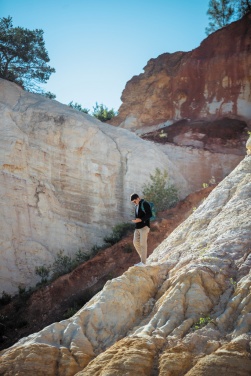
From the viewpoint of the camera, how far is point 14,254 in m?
21.2

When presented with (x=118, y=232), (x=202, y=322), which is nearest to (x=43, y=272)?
(x=118, y=232)

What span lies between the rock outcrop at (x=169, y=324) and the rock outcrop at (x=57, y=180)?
10905mm

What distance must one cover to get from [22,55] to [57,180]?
10.1 meters

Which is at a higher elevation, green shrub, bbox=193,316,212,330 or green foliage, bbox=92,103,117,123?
green foliage, bbox=92,103,117,123

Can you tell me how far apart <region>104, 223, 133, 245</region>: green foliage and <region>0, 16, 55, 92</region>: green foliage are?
12432mm

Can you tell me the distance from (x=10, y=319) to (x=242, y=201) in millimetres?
10071

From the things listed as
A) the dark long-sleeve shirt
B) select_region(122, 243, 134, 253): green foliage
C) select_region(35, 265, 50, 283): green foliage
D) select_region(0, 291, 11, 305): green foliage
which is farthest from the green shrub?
select_region(35, 265, 50, 283): green foliage

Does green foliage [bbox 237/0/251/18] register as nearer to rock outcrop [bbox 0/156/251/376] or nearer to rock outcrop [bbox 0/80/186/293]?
rock outcrop [bbox 0/80/186/293]

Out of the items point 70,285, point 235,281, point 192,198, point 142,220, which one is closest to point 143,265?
point 142,220

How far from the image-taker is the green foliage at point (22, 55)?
29.0 metres

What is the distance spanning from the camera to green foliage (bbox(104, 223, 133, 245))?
67.9ft

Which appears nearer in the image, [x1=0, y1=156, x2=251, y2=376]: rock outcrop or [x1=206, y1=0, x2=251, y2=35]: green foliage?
[x1=0, y1=156, x2=251, y2=376]: rock outcrop

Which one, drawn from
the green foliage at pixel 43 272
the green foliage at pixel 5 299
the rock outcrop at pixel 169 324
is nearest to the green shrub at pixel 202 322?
the rock outcrop at pixel 169 324

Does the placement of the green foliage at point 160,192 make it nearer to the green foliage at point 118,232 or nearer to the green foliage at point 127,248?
the green foliage at point 118,232
